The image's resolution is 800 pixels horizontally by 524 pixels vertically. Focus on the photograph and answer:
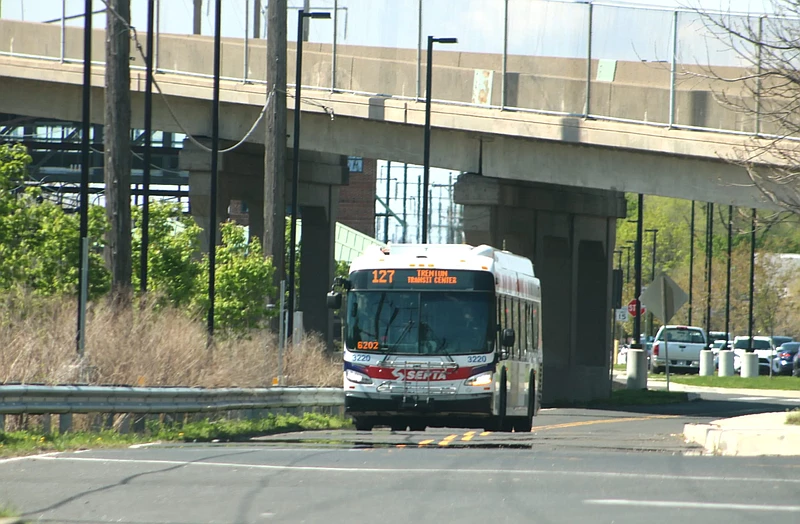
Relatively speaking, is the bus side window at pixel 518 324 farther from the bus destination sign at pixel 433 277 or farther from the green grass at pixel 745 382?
the green grass at pixel 745 382

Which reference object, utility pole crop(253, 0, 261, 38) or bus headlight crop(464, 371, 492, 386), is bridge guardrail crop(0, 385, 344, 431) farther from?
utility pole crop(253, 0, 261, 38)

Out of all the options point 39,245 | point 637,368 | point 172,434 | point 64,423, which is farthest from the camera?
point 637,368

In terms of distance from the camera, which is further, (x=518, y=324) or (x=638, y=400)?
(x=638, y=400)

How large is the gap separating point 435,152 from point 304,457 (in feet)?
78.3

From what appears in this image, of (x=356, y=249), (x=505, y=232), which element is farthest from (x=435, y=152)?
(x=356, y=249)

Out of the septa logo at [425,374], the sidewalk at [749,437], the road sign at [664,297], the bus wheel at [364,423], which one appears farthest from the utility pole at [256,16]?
the sidewalk at [749,437]

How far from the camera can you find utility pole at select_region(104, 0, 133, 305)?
23.8m

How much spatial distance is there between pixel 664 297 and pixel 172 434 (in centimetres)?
2012

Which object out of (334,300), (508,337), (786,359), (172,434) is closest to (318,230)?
(786,359)

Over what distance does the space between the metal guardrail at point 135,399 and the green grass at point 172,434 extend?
270 mm

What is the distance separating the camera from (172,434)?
1933 centimetres

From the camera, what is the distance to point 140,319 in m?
23.3

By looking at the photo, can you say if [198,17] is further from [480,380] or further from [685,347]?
[685,347]

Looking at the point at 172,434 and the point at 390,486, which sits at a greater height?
the point at 390,486
